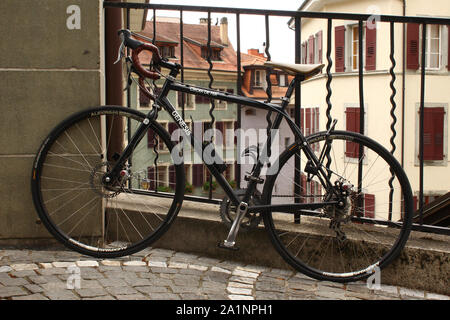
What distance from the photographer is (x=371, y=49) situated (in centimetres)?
2169

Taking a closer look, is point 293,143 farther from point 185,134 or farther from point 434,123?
point 434,123

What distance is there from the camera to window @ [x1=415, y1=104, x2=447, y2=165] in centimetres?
2094

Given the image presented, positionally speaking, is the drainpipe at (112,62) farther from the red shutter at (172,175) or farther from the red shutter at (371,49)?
the red shutter at (371,49)

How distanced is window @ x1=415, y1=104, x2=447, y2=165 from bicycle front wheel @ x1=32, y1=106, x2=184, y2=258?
18.7 metres

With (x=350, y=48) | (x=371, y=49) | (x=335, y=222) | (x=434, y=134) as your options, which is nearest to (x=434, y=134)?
(x=434, y=134)

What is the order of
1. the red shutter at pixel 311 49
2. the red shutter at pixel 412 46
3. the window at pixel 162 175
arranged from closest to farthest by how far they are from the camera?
the window at pixel 162 175, the red shutter at pixel 412 46, the red shutter at pixel 311 49

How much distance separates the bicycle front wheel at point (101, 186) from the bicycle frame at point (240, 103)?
9 centimetres

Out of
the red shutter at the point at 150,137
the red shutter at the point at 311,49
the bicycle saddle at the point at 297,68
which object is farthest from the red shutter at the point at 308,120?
the bicycle saddle at the point at 297,68

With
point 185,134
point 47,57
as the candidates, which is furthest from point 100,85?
point 185,134

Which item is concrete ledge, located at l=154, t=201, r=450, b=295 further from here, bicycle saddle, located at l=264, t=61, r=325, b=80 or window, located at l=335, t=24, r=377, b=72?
window, located at l=335, t=24, r=377, b=72

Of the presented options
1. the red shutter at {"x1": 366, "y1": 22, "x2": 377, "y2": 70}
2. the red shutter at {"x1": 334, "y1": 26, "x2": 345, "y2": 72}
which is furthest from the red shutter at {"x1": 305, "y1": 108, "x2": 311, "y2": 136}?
the red shutter at {"x1": 366, "y1": 22, "x2": 377, "y2": 70}

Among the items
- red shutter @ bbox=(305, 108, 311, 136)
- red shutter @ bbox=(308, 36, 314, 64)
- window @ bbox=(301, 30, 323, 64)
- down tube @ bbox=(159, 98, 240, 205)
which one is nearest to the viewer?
down tube @ bbox=(159, 98, 240, 205)

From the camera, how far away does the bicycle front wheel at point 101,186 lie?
3406mm

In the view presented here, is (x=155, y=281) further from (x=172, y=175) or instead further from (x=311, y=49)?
(x=311, y=49)
